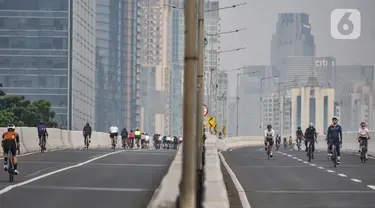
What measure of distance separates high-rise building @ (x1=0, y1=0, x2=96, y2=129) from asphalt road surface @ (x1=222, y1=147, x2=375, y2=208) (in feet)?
302

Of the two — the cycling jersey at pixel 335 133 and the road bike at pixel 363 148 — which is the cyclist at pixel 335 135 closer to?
the cycling jersey at pixel 335 133

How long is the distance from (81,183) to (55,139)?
92.9ft

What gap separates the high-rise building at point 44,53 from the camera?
424ft

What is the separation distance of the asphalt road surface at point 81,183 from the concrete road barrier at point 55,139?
5718mm

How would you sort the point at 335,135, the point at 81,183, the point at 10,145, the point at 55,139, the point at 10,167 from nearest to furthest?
1. the point at 10,167
2. the point at 81,183
3. the point at 10,145
4. the point at 335,135
5. the point at 55,139

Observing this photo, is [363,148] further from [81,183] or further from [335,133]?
[81,183]

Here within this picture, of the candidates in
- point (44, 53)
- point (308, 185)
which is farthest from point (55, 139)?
point (44, 53)

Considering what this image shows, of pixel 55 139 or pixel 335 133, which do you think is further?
pixel 55 139

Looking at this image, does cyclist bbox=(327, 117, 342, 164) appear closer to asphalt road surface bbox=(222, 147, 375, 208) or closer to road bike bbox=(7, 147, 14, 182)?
asphalt road surface bbox=(222, 147, 375, 208)

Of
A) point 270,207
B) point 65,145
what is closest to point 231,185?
point 270,207

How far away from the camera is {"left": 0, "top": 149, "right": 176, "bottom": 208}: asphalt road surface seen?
69.0 ft

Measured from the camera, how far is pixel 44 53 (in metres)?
131

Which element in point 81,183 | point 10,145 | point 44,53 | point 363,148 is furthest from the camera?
point 44,53

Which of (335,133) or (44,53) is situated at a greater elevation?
(44,53)
